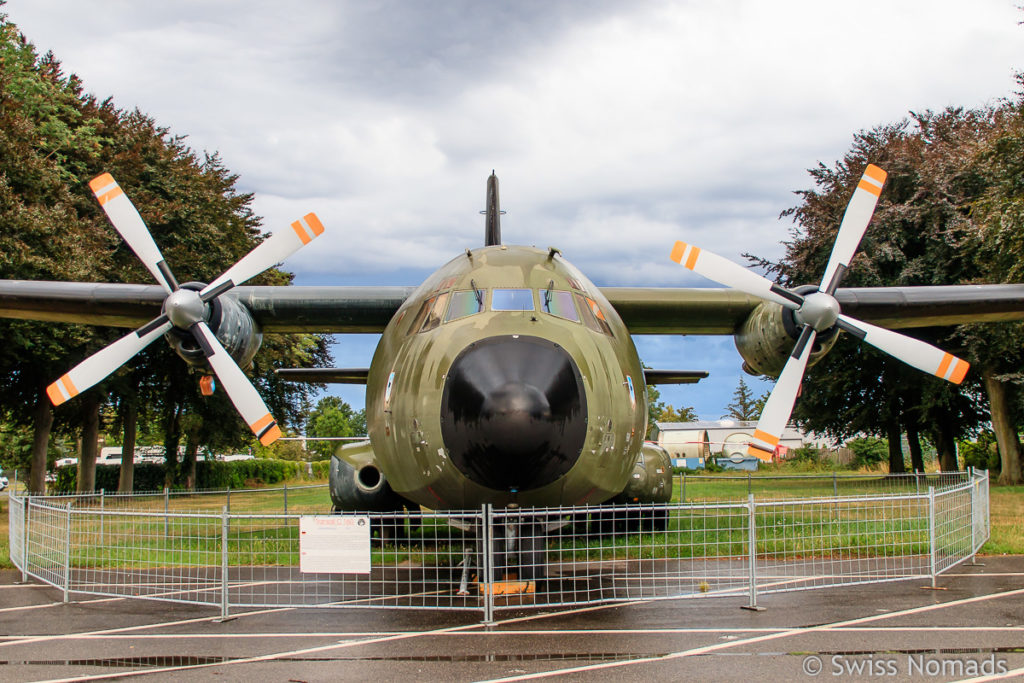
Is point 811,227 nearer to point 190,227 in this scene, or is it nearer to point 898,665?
point 190,227

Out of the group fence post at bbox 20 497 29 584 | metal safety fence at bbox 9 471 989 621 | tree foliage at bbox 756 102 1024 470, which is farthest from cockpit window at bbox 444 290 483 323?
tree foliage at bbox 756 102 1024 470

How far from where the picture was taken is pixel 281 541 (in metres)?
14.0

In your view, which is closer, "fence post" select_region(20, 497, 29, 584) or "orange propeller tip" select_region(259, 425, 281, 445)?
"orange propeller tip" select_region(259, 425, 281, 445)

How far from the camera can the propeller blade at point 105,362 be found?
36.0 ft

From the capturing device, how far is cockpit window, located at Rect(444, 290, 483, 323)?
8.70 meters

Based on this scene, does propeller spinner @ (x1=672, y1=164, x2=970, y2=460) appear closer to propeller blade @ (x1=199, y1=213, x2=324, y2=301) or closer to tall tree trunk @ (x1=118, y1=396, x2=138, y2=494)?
propeller blade @ (x1=199, y1=213, x2=324, y2=301)

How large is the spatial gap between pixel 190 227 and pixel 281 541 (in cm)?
1680

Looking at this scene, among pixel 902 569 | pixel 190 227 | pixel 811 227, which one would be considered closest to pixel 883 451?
pixel 811 227

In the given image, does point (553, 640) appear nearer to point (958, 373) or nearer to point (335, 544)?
point (335, 544)

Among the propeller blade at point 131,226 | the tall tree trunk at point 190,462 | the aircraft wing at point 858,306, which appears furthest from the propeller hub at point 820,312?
the tall tree trunk at point 190,462

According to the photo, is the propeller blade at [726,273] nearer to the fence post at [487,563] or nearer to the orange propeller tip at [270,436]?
the fence post at [487,563]

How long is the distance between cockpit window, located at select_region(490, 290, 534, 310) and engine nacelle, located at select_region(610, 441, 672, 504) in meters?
5.48

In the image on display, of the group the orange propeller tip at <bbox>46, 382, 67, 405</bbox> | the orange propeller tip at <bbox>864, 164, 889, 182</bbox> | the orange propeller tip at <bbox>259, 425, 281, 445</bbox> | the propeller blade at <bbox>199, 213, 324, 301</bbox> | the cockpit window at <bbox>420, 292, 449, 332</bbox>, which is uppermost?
the orange propeller tip at <bbox>864, 164, 889, 182</bbox>

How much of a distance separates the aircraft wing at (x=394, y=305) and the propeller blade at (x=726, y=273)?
1677 mm
